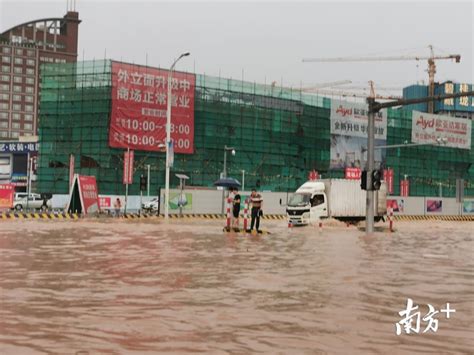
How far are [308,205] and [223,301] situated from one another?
29741mm

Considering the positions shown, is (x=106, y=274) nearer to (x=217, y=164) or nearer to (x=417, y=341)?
(x=417, y=341)

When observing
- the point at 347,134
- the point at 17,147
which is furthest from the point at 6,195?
the point at 17,147

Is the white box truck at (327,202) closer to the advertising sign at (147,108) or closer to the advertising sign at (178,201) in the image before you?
the advertising sign at (178,201)

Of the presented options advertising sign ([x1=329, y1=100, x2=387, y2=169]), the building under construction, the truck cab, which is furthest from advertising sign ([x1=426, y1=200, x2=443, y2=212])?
the truck cab

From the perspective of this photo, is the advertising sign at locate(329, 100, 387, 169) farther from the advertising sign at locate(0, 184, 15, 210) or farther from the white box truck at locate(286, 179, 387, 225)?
the advertising sign at locate(0, 184, 15, 210)

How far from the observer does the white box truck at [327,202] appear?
38.0m

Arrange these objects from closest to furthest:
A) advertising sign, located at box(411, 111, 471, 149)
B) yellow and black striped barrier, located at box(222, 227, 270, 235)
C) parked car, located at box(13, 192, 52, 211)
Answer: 1. yellow and black striped barrier, located at box(222, 227, 270, 235)
2. parked car, located at box(13, 192, 52, 211)
3. advertising sign, located at box(411, 111, 471, 149)

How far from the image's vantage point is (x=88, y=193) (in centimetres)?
4394

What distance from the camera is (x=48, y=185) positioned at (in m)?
73.4

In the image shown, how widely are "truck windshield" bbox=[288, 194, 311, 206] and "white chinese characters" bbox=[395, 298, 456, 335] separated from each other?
29249 millimetres

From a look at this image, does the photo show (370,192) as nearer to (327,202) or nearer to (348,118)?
(327,202)

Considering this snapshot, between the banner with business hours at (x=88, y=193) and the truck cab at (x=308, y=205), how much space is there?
14.0 metres

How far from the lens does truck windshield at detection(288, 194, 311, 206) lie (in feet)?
125

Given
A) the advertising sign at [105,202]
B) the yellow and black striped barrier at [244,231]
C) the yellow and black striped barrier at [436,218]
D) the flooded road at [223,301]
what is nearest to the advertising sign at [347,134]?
the yellow and black striped barrier at [436,218]
